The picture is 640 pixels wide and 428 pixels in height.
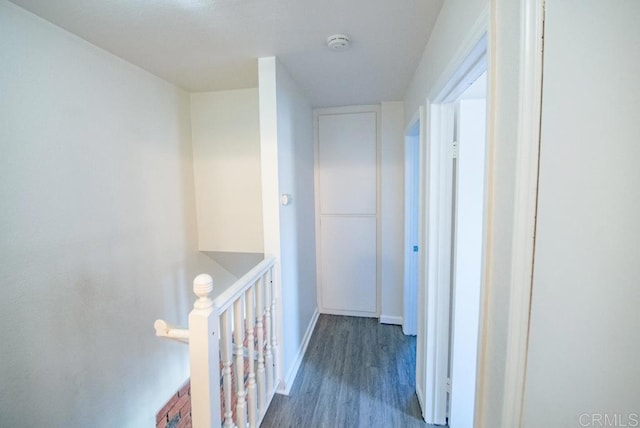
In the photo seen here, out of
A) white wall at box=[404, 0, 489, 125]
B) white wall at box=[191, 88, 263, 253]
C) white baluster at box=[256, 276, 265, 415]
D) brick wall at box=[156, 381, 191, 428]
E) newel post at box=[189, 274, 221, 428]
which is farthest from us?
white wall at box=[191, 88, 263, 253]

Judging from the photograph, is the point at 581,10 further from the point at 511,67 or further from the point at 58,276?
the point at 58,276

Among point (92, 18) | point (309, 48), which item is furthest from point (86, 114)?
point (309, 48)

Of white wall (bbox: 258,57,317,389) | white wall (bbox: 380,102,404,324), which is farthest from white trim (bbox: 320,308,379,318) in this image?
white wall (bbox: 258,57,317,389)

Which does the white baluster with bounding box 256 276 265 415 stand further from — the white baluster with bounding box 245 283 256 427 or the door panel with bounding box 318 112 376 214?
the door panel with bounding box 318 112 376 214

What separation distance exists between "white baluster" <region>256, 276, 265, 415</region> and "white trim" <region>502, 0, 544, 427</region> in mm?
1245

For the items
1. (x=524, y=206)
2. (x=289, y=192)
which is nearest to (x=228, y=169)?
(x=289, y=192)

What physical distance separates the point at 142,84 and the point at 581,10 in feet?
7.59

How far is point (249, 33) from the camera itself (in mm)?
1422

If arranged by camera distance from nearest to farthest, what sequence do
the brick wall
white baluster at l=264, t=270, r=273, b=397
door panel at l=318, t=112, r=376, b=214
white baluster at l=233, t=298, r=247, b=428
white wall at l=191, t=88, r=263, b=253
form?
white baluster at l=233, t=298, r=247, b=428 → white baluster at l=264, t=270, r=273, b=397 → the brick wall → white wall at l=191, t=88, r=263, b=253 → door panel at l=318, t=112, r=376, b=214

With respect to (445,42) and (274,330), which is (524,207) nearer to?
(445,42)

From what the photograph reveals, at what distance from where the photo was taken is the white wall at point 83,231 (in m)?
1.21

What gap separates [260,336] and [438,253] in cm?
116

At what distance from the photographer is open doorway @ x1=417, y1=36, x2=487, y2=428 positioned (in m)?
1.42

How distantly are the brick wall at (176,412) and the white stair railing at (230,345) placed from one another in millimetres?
915
